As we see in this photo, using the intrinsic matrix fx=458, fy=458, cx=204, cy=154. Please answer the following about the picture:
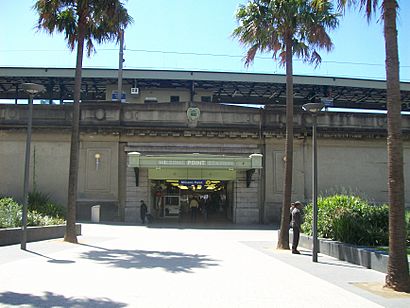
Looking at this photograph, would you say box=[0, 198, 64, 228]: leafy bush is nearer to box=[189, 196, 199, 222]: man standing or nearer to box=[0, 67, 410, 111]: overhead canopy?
box=[189, 196, 199, 222]: man standing

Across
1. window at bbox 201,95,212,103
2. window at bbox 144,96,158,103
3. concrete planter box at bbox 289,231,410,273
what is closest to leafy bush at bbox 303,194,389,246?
concrete planter box at bbox 289,231,410,273

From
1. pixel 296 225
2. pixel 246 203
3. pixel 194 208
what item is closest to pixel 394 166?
pixel 296 225

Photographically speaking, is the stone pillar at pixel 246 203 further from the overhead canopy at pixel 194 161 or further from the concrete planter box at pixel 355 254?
the concrete planter box at pixel 355 254

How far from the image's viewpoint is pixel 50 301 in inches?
295

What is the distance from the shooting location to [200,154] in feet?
93.1

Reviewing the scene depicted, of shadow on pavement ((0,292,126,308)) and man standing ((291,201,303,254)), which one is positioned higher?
man standing ((291,201,303,254))

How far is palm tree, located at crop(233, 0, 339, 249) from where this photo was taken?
16.7 metres

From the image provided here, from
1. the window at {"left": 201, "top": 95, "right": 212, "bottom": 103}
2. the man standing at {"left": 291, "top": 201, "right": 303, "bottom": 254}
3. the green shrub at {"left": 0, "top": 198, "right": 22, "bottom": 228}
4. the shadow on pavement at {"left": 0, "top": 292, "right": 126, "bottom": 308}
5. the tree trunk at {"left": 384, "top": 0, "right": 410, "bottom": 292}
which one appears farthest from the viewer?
the window at {"left": 201, "top": 95, "right": 212, "bottom": 103}

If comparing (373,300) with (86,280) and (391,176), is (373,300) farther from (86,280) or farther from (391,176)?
(86,280)

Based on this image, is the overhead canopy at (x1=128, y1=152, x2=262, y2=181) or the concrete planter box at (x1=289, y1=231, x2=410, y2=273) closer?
the concrete planter box at (x1=289, y1=231, x2=410, y2=273)

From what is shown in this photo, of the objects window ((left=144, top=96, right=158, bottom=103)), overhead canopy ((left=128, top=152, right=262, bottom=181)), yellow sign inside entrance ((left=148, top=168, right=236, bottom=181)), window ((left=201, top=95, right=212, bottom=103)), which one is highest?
window ((left=201, top=95, right=212, bottom=103))

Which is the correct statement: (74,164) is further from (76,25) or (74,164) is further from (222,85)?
(222,85)

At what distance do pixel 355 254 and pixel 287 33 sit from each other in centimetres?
856

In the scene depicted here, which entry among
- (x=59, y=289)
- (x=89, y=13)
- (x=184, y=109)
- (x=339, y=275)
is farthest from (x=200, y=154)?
(x=59, y=289)
